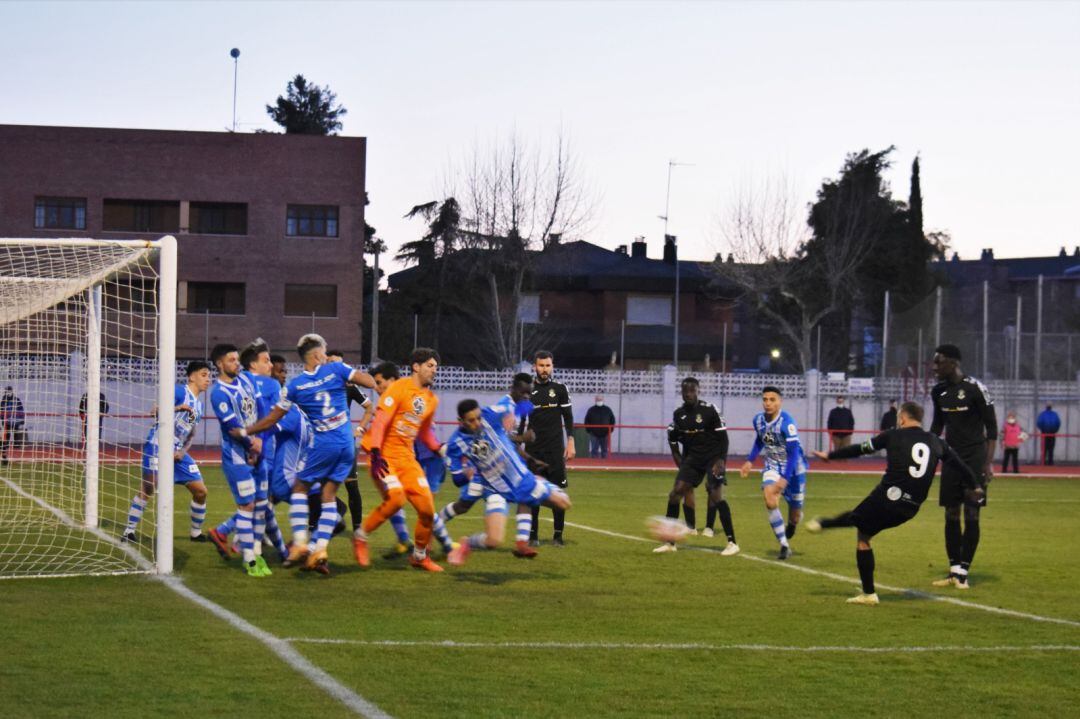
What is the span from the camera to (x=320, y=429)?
11.4 metres

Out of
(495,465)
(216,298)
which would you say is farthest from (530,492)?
(216,298)

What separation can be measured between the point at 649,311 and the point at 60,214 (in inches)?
1092

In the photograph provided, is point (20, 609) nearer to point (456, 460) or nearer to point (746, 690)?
point (456, 460)

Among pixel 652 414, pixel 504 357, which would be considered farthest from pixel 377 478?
pixel 504 357

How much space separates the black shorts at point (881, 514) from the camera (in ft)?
33.9

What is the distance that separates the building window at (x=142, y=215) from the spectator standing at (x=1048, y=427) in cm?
3148

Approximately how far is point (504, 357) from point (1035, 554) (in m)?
34.9

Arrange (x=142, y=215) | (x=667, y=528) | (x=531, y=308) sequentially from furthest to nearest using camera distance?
(x=531, y=308) < (x=142, y=215) < (x=667, y=528)

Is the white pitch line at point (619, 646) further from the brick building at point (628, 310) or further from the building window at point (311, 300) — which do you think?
the brick building at point (628, 310)

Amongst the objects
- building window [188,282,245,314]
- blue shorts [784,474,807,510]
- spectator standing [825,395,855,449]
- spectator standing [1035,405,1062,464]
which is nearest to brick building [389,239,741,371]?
building window [188,282,245,314]

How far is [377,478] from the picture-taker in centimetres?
1145

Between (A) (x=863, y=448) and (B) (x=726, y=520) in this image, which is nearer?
(A) (x=863, y=448)

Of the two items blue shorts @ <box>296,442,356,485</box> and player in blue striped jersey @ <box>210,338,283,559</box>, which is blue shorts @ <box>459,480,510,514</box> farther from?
player in blue striped jersey @ <box>210,338,283,559</box>

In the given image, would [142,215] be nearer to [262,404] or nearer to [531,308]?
[531,308]
